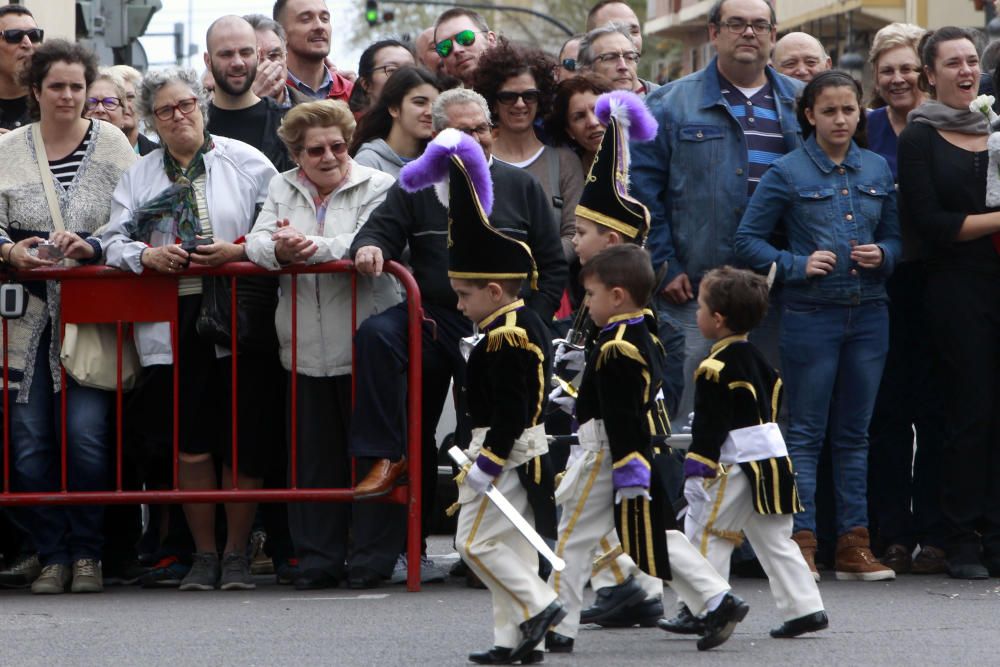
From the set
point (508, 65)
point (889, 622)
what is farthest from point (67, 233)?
point (889, 622)

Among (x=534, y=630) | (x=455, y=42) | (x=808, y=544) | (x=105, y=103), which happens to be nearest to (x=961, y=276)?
(x=808, y=544)

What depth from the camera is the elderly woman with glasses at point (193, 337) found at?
29.2 ft

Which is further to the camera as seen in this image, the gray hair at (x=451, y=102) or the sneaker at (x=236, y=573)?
the sneaker at (x=236, y=573)

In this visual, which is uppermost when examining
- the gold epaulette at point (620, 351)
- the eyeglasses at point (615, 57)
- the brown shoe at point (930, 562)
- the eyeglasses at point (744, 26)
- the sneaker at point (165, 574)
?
the eyeglasses at point (744, 26)

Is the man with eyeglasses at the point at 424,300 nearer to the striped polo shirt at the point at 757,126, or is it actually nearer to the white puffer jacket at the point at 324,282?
the white puffer jacket at the point at 324,282

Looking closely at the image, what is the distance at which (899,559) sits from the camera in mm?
9352

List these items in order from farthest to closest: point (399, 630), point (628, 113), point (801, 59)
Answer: point (801, 59) < point (628, 113) < point (399, 630)

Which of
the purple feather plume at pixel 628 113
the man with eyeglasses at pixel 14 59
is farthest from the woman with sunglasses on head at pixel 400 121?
the man with eyeglasses at pixel 14 59

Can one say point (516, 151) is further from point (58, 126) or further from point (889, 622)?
point (889, 622)

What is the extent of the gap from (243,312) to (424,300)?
811 millimetres

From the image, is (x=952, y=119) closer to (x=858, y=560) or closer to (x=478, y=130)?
(x=858, y=560)

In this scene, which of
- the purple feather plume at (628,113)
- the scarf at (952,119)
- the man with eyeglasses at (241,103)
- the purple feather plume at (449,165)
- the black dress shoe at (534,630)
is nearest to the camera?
the black dress shoe at (534,630)

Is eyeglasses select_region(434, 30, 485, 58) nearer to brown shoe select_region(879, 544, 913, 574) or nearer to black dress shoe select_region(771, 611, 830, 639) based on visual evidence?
brown shoe select_region(879, 544, 913, 574)

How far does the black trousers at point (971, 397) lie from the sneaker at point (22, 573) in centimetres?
416
